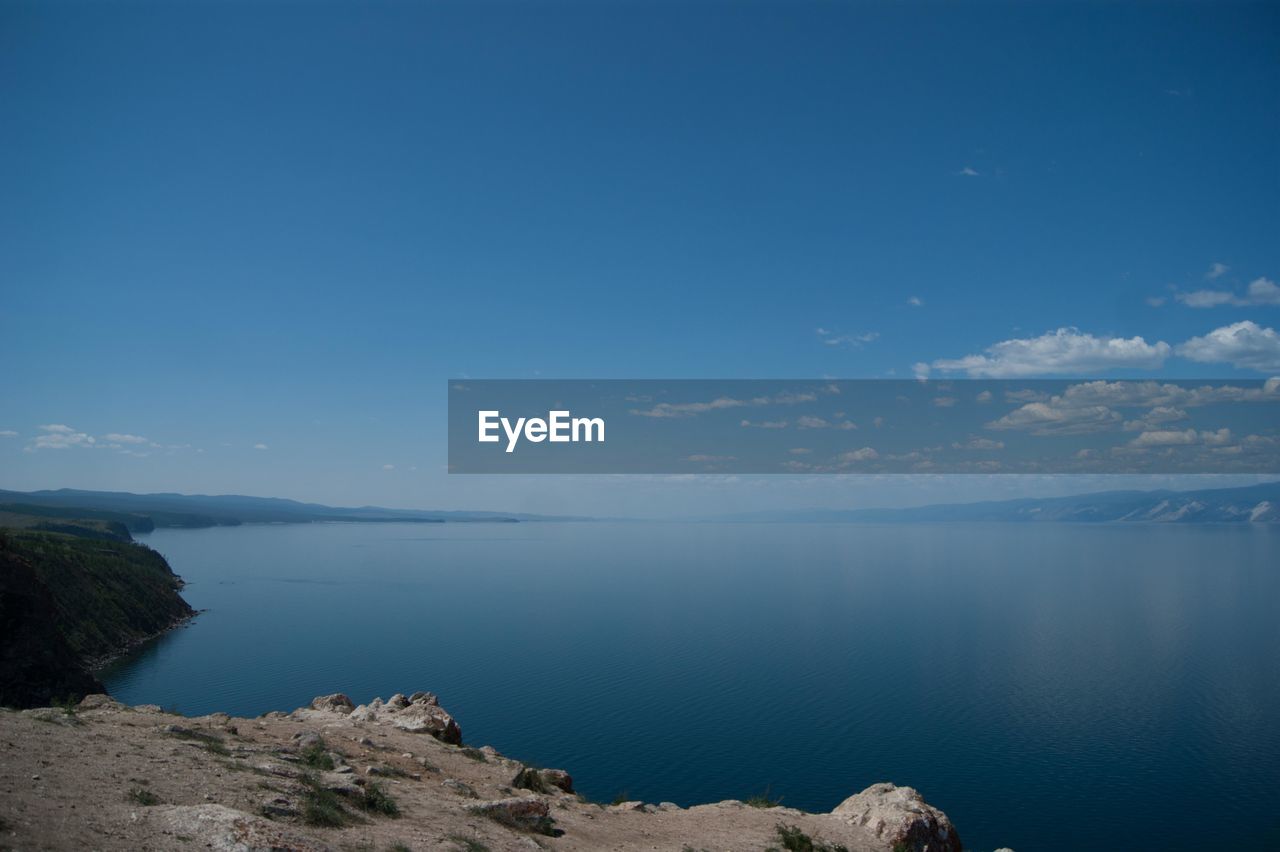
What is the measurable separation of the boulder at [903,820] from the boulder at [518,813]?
859 centimetres

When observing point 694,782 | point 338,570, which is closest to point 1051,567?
point 694,782

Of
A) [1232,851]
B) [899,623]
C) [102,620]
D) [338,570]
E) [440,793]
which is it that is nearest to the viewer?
[440,793]

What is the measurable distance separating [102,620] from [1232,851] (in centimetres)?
8629

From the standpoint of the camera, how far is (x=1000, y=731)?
4469 centimetres

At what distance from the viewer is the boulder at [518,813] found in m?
14.1

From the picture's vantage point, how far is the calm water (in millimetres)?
36594

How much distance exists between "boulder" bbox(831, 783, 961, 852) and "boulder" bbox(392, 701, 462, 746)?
11.5 meters

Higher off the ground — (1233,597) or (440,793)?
(440,793)

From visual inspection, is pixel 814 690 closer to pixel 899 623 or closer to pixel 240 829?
pixel 899 623

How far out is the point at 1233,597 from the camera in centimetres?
9819

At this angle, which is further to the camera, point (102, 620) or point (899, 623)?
point (899, 623)

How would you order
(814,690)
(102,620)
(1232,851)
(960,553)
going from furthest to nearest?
1. (960,553)
2. (102,620)
3. (814,690)
4. (1232,851)

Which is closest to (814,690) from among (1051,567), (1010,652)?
(1010,652)

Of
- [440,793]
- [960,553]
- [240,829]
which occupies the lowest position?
[960,553]
